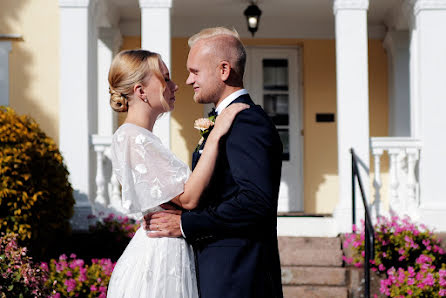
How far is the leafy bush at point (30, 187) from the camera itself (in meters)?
6.04

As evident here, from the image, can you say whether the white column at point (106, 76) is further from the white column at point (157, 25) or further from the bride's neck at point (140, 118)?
the bride's neck at point (140, 118)

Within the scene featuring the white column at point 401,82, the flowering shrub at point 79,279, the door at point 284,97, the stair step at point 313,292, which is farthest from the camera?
the door at point 284,97

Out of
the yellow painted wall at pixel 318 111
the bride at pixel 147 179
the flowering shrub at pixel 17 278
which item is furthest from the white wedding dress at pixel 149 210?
the yellow painted wall at pixel 318 111

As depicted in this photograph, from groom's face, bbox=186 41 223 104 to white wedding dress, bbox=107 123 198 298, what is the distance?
0.30m

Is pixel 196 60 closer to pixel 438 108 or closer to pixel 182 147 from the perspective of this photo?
pixel 438 108

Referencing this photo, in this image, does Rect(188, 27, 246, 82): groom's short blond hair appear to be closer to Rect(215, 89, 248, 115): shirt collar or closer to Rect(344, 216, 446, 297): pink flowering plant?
Rect(215, 89, 248, 115): shirt collar

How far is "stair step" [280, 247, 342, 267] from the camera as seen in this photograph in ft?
22.4

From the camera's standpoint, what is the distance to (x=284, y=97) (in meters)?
10.2

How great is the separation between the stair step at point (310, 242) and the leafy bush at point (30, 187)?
2375 mm

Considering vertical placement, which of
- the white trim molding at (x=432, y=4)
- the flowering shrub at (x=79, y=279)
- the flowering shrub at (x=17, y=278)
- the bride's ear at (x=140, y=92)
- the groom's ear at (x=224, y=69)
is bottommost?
the flowering shrub at (x=79, y=279)

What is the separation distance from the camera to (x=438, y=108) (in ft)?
24.3

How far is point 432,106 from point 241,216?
5.73 metres

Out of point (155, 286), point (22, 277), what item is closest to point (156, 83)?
point (155, 286)

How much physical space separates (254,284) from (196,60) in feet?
2.77
